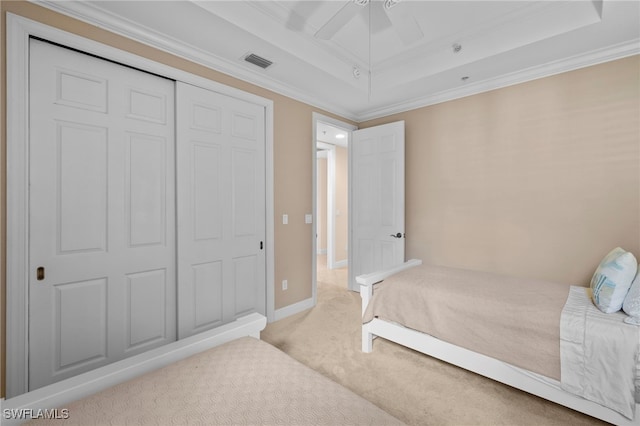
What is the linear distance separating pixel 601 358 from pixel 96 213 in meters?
3.18

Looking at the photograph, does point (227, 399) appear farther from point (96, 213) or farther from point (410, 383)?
point (96, 213)

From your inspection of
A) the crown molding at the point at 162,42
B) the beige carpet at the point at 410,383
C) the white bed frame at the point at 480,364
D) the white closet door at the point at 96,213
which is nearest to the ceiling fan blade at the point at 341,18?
the crown molding at the point at 162,42

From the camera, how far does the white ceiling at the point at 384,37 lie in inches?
79.0

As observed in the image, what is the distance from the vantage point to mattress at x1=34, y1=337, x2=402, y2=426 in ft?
3.03

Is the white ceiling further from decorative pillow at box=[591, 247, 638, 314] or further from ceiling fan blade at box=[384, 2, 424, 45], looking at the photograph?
decorative pillow at box=[591, 247, 638, 314]

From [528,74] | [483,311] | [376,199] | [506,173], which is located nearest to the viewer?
[483,311]

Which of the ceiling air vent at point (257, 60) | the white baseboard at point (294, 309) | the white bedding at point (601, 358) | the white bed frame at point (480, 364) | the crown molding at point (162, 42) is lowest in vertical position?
the white baseboard at point (294, 309)

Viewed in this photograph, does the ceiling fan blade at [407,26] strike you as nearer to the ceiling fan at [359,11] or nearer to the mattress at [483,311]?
the ceiling fan at [359,11]

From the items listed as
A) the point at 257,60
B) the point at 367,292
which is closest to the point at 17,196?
the point at 257,60

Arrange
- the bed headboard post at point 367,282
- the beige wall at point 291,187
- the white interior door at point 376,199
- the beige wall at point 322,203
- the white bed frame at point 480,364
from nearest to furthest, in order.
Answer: the white bed frame at point 480,364 → the bed headboard post at point 367,282 → the beige wall at point 291,187 → the white interior door at point 376,199 → the beige wall at point 322,203

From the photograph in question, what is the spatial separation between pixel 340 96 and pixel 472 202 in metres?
1.97

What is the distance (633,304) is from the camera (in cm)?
156

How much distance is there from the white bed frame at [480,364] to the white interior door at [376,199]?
1044mm
